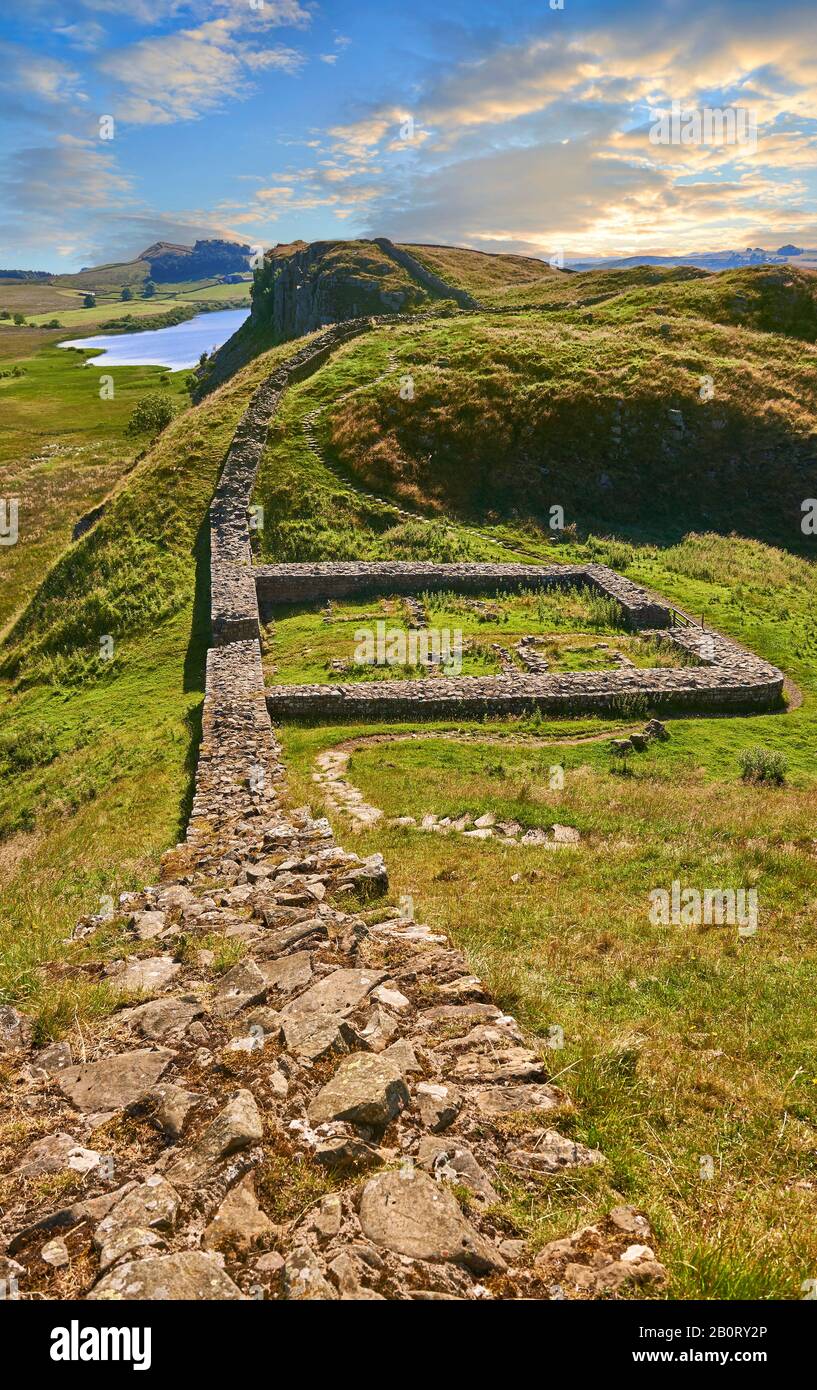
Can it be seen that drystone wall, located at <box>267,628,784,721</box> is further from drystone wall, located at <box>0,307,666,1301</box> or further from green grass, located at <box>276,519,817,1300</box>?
drystone wall, located at <box>0,307,666,1301</box>

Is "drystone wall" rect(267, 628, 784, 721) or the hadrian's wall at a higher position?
"drystone wall" rect(267, 628, 784, 721)

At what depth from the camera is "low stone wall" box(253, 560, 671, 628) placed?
31.6 m

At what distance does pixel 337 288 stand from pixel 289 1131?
8911cm

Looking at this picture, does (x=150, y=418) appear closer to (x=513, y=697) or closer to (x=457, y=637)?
(x=457, y=637)

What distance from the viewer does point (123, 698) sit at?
84.9 feet

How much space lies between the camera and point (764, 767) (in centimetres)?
1870

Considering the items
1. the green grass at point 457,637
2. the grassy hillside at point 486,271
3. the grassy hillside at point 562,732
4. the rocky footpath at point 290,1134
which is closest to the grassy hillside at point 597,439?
the grassy hillside at point 562,732

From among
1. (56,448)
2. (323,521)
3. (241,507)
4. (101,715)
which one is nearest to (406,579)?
(323,521)


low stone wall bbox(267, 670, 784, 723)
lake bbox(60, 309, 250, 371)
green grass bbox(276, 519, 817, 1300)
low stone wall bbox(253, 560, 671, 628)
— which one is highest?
lake bbox(60, 309, 250, 371)

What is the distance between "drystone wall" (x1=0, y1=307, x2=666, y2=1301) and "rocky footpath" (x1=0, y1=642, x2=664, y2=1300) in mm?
17

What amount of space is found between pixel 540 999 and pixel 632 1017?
128 centimetres

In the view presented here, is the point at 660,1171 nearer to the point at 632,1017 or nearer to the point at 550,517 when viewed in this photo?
the point at 632,1017

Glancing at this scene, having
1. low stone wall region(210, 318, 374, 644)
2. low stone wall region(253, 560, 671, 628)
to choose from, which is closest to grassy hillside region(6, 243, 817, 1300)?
low stone wall region(210, 318, 374, 644)
